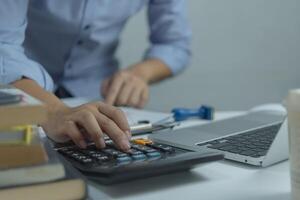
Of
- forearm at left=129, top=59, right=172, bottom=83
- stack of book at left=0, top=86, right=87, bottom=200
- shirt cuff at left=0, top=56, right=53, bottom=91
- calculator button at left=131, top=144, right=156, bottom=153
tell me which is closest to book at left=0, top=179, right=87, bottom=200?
stack of book at left=0, top=86, right=87, bottom=200

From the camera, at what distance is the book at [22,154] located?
0.38 meters

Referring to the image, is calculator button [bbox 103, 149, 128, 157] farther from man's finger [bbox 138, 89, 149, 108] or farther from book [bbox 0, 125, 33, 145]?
man's finger [bbox 138, 89, 149, 108]

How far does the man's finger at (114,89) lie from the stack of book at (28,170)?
531 millimetres

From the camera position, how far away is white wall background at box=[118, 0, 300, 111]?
151 cm

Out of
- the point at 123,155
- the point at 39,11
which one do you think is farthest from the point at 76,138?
the point at 39,11

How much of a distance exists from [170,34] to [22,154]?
3.10ft

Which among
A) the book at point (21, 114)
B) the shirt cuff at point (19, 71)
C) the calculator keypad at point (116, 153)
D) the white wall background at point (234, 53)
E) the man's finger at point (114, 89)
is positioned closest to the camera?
the book at point (21, 114)

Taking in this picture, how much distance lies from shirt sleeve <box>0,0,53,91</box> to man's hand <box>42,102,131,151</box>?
20cm

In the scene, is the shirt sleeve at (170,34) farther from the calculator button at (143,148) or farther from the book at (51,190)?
the book at (51,190)

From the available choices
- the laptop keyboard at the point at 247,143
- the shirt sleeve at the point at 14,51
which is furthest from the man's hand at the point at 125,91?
the laptop keyboard at the point at 247,143

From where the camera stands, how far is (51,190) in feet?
1.26

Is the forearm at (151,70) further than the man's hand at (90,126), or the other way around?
the forearm at (151,70)

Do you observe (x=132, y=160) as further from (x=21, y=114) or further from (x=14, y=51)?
(x=14, y=51)

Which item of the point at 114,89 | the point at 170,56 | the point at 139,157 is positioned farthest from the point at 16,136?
the point at 170,56
